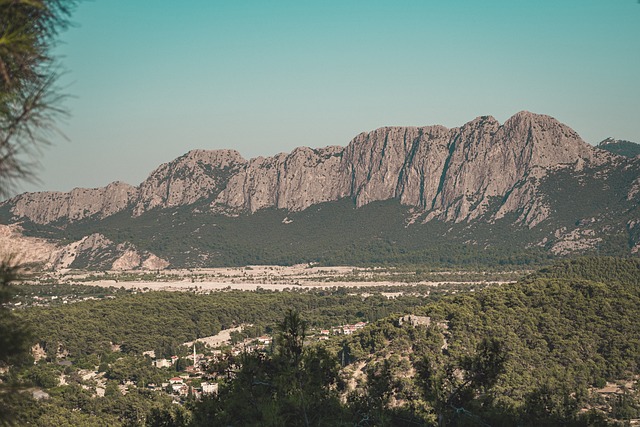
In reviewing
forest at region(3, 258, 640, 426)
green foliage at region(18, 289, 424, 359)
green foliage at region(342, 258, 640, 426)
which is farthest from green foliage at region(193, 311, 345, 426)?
green foliage at region(18, 289, 424, 359)

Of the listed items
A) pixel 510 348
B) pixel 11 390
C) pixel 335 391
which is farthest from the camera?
pixel 510 348

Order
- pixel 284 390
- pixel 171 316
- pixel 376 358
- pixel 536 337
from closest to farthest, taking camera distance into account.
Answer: pixel 284 390 < pixel 376 358 < pixel 536 337 < pixel 171 316

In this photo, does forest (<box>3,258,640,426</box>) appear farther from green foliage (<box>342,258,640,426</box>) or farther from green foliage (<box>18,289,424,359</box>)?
green foliage (<box>18,289,424,359</box>)

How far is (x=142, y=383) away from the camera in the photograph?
239 feet

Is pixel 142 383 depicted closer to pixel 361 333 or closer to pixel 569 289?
pixel 361 333

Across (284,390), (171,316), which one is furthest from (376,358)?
(171,316)

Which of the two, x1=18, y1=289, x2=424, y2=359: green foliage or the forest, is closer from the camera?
the forest

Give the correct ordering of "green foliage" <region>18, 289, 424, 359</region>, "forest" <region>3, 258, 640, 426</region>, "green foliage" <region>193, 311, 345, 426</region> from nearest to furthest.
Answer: "green foliage" <region>193, 311, 345, 426</region>
"forest" <region>3, 258, 640, 426</region>
"green foliage" <region>18, 289, 424, 359</region>

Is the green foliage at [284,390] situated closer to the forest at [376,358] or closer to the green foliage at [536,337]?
the forest at [376,358]

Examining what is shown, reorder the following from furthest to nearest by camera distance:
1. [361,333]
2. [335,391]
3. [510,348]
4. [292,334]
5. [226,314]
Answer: [226,314]
[361,333]
[510,348]
[335,391]
[292,334]

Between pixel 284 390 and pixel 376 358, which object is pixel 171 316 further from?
pixel 284 390

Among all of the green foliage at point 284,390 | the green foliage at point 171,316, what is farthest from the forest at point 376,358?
the green foliage at point 171,316

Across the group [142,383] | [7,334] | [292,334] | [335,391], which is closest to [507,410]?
[335,391]

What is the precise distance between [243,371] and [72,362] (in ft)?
228
